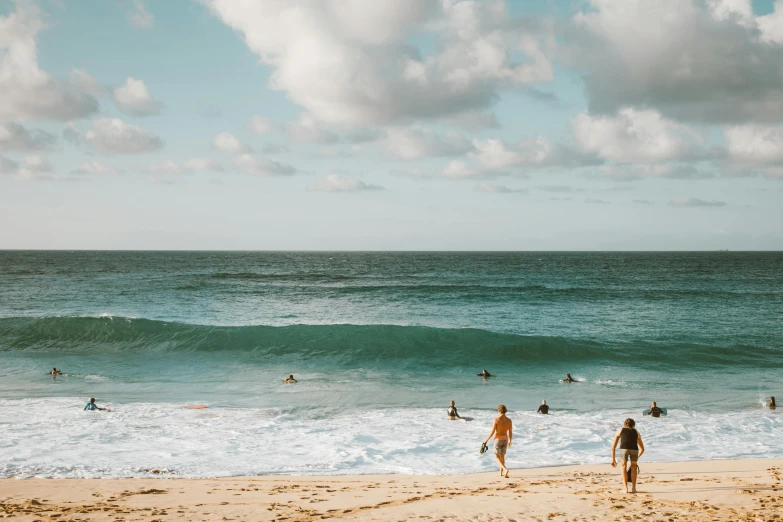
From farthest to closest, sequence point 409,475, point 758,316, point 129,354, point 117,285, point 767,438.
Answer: point 117,285 → point 758,316 → point 129,354 → point 767,438 → point 409,475

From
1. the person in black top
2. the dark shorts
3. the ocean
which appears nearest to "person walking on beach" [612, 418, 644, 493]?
the dark shorts

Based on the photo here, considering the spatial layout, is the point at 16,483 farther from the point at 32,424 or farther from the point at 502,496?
the point at 502,496

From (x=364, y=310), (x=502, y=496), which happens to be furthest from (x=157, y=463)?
(x=364, y=310)

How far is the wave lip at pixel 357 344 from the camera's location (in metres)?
27.2

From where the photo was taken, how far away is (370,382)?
2266 cm

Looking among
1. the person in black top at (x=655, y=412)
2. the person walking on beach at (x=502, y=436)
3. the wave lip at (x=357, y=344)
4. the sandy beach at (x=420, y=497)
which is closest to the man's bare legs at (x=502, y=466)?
the person walking on beach at (x=502, y=436)

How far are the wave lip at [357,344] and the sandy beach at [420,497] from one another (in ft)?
48.6

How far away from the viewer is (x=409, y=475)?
40.2ft

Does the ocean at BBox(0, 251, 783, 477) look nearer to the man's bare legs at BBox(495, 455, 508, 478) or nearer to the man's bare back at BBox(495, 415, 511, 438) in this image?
the man's bare legs at BBox(495, 455, 508, 478)

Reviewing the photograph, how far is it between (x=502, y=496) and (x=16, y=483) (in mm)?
9735

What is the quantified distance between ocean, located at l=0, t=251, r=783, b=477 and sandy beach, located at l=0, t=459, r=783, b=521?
1204 millimetres

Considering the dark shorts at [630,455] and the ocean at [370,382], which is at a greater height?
the dark shorts at [630,455]

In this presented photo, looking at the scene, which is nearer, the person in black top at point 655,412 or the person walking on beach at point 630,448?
the person walking on beach at point 630,448

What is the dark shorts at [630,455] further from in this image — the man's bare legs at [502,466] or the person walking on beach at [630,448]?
the man's bare legs at [502,466]
